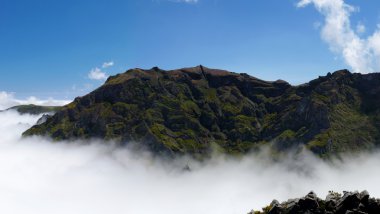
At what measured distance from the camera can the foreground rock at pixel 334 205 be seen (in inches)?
2776

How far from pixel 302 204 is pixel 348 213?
8.48 metres

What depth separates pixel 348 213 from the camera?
7025cm

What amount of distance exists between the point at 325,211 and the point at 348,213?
4.46 meters

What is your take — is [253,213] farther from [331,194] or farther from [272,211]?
[331,194]

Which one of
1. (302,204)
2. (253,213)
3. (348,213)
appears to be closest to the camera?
(348,213)

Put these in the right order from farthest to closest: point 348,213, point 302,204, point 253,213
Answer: point 253,213, point 302,204, point 348,213

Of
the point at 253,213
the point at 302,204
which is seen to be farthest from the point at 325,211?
the point at 253,213

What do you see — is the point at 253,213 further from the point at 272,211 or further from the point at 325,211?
the point at 325,211

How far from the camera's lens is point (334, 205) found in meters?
74.7

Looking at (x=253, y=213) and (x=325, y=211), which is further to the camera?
(x=253, y=213)

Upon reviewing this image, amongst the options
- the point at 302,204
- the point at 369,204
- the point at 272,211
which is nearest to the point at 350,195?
the point at 369,204

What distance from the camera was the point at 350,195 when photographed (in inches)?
2835

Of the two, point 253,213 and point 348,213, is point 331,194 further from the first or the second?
point 253,213

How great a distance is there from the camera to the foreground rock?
70.5 meters
